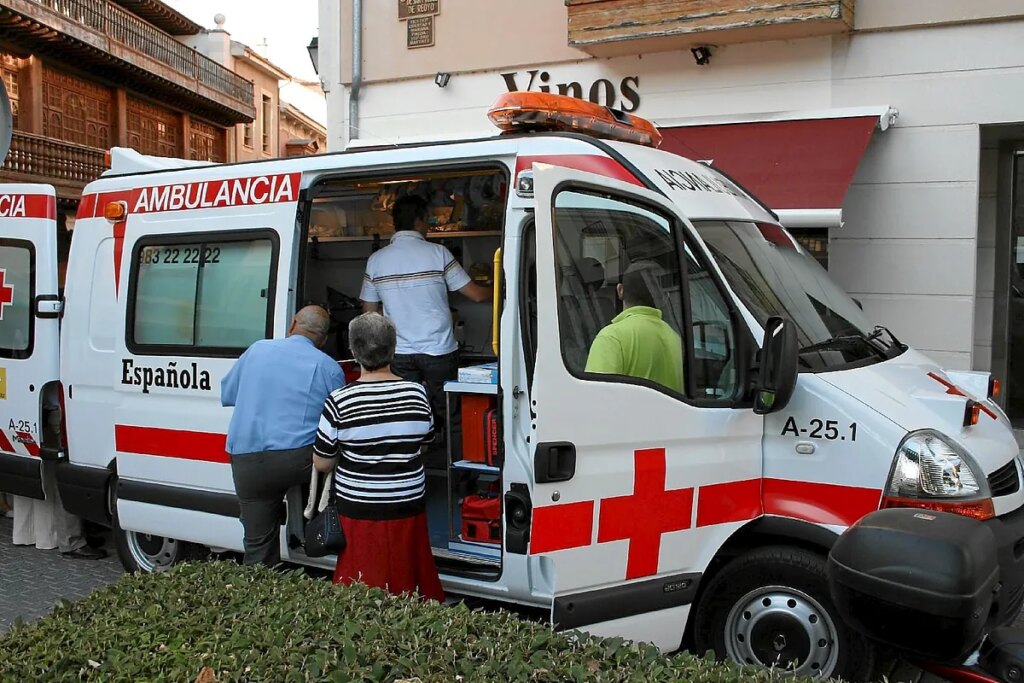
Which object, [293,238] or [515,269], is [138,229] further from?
[515,269]

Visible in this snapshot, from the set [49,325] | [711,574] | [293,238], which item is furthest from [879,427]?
[49,325]

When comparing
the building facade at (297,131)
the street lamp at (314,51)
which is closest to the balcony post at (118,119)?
the building facade at (297,131)

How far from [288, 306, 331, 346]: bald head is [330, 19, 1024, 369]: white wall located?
5.55 metres

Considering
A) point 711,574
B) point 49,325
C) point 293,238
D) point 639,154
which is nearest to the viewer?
point 711,574

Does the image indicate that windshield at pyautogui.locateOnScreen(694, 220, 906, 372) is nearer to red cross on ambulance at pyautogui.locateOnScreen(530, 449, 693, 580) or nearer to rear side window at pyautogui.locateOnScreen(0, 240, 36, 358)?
red cross on ambulance at pyautogui.locateOnScreen(530, 449, 693, 580)

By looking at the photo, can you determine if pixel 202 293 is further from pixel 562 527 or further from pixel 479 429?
pixel 562 527

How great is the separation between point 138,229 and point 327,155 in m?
1.36

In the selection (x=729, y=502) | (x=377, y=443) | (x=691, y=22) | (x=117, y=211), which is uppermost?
(x=691, y=22)

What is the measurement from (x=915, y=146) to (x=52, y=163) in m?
19.9

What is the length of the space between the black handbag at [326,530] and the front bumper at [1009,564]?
262cm

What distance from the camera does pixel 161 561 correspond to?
5.80m

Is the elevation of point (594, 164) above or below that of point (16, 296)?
above

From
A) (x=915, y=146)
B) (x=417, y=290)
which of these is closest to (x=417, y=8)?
(x=915, y=146)

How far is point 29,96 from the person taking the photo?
23.5 metres
